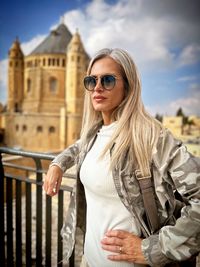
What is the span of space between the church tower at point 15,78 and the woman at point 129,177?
125 feet

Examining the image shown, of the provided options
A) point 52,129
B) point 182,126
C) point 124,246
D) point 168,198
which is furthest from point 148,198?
point 182,126

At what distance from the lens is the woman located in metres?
1.11

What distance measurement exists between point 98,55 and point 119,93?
264 mm

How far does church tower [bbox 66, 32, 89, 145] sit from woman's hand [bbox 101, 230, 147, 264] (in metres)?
31.5

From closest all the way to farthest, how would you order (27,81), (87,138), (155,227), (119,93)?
1. (155,227)
2. (119,93)
3. (87,138)
4. (27,81)

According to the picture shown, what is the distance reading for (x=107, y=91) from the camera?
1472 millimetres

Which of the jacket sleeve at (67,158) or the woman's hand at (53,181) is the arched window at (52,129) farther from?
the woman's hand at (53,181)

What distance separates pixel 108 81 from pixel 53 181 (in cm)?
79

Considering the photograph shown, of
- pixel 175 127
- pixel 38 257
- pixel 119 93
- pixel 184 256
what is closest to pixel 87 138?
pixel 119 93

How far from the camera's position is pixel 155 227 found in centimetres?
126

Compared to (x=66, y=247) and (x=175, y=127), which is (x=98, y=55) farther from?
(x=175, y=127)

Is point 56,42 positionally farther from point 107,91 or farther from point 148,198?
point 148,198

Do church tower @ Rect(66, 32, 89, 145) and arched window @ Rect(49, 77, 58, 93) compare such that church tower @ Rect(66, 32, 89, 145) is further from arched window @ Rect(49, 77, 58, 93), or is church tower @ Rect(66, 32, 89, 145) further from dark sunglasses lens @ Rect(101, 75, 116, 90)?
dark sunglasses lens @ Rect(101, 75, 116, 90)

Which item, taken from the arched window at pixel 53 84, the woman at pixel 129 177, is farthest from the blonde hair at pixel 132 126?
the arched window at pixel 53 84
